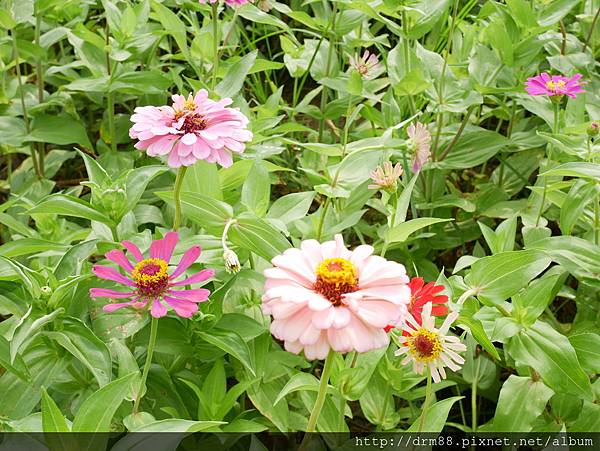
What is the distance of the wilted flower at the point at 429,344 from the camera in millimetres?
770

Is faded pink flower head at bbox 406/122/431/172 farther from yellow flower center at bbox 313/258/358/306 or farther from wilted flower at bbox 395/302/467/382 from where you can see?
yellow flower center at bbox 313/258/358/306

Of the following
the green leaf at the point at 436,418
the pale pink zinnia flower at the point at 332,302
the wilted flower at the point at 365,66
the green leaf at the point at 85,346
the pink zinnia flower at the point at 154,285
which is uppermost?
the pale pink zinnia flower at the point at 332,302

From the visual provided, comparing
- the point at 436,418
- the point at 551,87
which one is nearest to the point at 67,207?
the point at 436,418

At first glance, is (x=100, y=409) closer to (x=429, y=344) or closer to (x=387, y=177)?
(x=429, y=344)

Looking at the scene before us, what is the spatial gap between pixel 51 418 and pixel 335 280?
0.99 feet

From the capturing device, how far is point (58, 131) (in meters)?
1.51

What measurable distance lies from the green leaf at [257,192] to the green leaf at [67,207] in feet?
0.63

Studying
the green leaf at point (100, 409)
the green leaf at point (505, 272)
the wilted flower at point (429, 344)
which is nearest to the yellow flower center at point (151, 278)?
the green leaf at point (100, 409)

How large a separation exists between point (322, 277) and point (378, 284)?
49mm

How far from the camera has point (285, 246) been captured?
92 centimetres

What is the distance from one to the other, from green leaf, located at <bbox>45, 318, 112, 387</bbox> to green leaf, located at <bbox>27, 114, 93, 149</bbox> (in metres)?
0.71

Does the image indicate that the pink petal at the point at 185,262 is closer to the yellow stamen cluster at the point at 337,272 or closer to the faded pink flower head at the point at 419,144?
the yellow stamen cluster at the point at 337,272

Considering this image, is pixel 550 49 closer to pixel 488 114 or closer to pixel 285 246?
pixel 488 114

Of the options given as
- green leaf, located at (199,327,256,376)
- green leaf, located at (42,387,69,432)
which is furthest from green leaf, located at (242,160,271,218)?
green leaf, located at (42,387,69,432)
